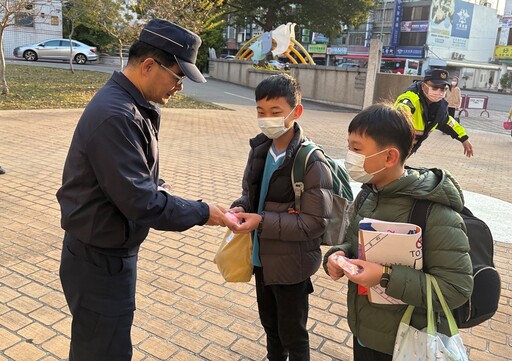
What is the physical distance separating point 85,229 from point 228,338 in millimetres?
1616

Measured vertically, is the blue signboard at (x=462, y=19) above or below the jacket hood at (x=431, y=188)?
above

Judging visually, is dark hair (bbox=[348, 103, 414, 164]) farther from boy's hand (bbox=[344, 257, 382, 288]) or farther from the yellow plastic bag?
the yellow plastic bag

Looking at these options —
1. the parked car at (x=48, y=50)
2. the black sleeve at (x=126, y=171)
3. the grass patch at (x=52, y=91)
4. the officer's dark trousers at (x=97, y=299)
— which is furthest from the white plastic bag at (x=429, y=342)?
the parked car at (x=48, y=50)

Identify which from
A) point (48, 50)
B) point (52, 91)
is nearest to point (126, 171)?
point (52, 91)

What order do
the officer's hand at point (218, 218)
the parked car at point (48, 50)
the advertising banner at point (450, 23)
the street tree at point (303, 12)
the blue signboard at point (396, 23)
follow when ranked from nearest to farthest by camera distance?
1. the officer's hand at point (218, 218)
2. the parked car at point (48, 50)
3. the street tree at point (303, 12)
4. the advertising banner at point (450, 23)
5. the blue signboard at point (396, 23)

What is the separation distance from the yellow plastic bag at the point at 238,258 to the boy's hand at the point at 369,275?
877 millimetres

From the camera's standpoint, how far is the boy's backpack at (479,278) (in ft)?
5.76

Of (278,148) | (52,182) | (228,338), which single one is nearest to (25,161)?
(52,182)

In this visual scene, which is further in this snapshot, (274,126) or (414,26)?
(414,26)

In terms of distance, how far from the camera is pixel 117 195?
171 cm

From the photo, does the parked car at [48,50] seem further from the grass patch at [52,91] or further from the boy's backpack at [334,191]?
the boy's backpack at [334,191]

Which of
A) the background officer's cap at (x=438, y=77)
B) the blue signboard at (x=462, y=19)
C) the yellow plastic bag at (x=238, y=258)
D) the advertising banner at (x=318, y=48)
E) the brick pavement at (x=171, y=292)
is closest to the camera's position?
the yellow plastic bag at (x=238, y=258)

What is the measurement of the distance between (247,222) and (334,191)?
0.57 metres

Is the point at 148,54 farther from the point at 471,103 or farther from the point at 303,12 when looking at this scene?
the point at 303,12
